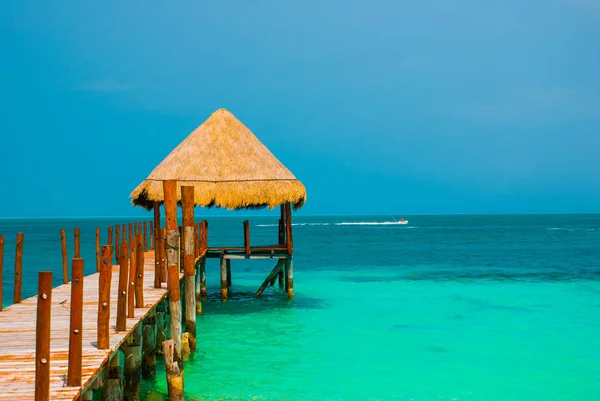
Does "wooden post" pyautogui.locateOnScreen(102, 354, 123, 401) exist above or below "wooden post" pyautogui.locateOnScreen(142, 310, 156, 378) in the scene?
above

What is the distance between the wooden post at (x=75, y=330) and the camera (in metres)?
4.79

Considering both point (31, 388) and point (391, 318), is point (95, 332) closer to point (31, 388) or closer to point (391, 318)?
point (31, 388)

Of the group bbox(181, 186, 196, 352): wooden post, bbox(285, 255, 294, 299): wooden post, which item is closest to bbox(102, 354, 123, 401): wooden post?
bbox(181, 186, 196, 352): wooden post

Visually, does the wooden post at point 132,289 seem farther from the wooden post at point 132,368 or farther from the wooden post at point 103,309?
the wooden post at point 103,309

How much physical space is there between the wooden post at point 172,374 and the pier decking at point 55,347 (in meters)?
0.50

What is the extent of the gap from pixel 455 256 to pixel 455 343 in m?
22.5

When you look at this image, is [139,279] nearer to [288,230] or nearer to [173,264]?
[173,264]

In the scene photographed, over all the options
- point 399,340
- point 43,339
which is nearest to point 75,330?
point 43,339

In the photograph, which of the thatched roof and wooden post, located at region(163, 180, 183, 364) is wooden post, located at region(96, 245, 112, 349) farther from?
the thatched roof

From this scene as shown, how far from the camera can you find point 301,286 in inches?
822

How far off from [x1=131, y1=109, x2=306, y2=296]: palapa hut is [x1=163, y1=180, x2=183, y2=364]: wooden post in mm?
5245

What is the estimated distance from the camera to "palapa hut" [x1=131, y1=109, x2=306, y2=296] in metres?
14.7

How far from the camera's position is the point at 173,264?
28.5ft

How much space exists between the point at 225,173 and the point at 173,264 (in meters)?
6.35
